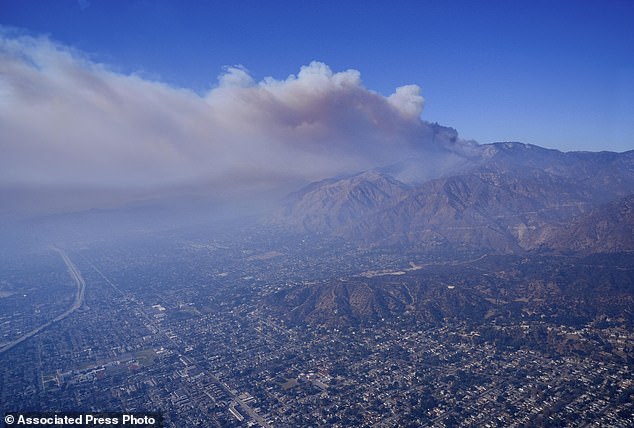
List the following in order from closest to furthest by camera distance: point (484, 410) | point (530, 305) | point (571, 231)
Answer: point (484, 410)
point (530, 305)
point (571, 231)

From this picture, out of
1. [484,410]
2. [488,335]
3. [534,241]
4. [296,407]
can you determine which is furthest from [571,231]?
[296,407]

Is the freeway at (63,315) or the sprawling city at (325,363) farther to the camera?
the freeway at (63,315)

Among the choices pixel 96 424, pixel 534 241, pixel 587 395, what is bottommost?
pixel 96 424

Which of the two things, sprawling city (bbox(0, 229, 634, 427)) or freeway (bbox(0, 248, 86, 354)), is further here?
freeway (bbox(0, 248, 86, 354))

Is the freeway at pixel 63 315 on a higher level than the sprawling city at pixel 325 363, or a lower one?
lower

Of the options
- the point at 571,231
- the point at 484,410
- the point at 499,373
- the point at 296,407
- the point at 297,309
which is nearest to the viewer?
the point at 484,410

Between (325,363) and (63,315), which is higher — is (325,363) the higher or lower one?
the higher one

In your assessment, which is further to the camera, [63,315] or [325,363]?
[63,315]

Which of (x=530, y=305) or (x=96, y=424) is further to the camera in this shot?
(x=530, y=305)

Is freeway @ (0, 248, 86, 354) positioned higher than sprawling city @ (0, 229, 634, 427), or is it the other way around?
sprawling city @ (0, 229, 634, 427)

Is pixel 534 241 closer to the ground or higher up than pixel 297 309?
higher up

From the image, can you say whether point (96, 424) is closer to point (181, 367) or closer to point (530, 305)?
point (181, 367)
